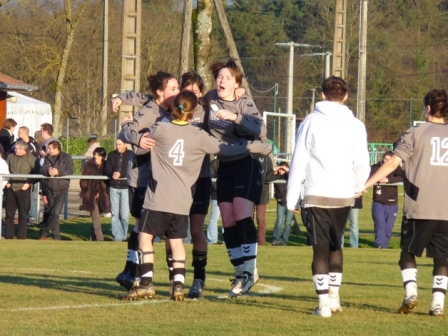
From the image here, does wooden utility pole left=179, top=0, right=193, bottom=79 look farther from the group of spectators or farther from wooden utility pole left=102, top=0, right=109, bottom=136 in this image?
wooden utility pole left=102, top=0, right=109, bottom=136

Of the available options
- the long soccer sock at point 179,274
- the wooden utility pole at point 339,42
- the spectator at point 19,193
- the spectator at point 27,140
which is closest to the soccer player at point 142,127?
the long soccer sock at point 179,274

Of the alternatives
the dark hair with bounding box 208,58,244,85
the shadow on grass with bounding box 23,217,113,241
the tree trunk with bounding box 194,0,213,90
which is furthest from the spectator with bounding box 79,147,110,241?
the dark hair with bounding box 208,58,244,85

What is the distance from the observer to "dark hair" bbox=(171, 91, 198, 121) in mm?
8297

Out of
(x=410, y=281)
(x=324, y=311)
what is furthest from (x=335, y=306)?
(x=410, y=281)

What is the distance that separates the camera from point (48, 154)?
1902 centimetres

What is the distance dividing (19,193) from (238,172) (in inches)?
438

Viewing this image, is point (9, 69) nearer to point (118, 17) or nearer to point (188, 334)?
point (118, 17)

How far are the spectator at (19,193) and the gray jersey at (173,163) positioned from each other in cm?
1107

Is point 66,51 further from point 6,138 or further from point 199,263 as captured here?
point 199,263

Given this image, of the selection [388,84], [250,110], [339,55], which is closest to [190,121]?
[250,110]

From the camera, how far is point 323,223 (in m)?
7.74

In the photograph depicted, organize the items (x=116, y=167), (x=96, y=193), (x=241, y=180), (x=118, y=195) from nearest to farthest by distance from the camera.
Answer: (x=241, y=180) → (x=118, y=195) → (x=116, y=167) → (x=96, y=193)

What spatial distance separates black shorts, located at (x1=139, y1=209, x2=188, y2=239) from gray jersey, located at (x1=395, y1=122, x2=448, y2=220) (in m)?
1.92

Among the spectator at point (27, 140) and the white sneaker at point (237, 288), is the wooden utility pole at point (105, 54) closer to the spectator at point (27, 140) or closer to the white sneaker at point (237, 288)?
the spectator at point (27, 140)
